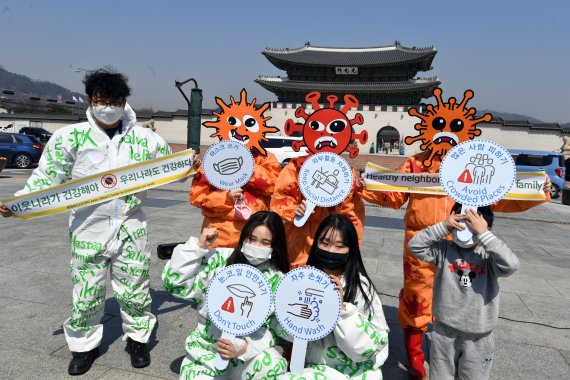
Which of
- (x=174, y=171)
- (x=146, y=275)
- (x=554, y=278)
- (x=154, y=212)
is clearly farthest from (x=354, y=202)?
(x=154, y=212)

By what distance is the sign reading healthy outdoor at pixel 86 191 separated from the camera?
2531 millimetres

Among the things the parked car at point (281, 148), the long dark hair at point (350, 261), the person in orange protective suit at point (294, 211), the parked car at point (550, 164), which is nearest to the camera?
the long dark hair at point (350, 261)

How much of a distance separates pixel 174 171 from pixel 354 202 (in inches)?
49.7

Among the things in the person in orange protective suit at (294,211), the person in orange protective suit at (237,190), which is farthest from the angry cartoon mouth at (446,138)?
the person in orange protective suit at (237,190)

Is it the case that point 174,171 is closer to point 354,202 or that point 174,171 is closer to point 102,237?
point 102,237

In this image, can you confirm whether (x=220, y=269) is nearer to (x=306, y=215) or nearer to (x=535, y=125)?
(x=306, y=215)

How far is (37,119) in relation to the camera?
1201 inches

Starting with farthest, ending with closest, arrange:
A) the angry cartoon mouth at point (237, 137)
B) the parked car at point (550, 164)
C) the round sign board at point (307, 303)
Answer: the parked car at point (550, 164), the angry cartoon mouth at point (237, 137), the round sign board at point (307, 303)

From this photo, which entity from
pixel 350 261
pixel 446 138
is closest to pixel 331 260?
pixel 350 261

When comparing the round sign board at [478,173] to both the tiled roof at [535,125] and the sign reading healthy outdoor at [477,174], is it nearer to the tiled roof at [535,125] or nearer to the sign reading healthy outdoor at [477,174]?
the sign reading healthy outdoor at [477,174]

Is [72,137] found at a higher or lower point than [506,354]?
higher

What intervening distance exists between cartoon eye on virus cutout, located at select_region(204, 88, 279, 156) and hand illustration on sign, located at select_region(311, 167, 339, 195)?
718mm

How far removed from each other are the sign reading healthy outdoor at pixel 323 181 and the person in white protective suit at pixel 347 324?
32 cm

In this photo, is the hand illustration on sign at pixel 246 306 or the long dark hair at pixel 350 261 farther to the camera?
the long dark hair at pixel 350 261
